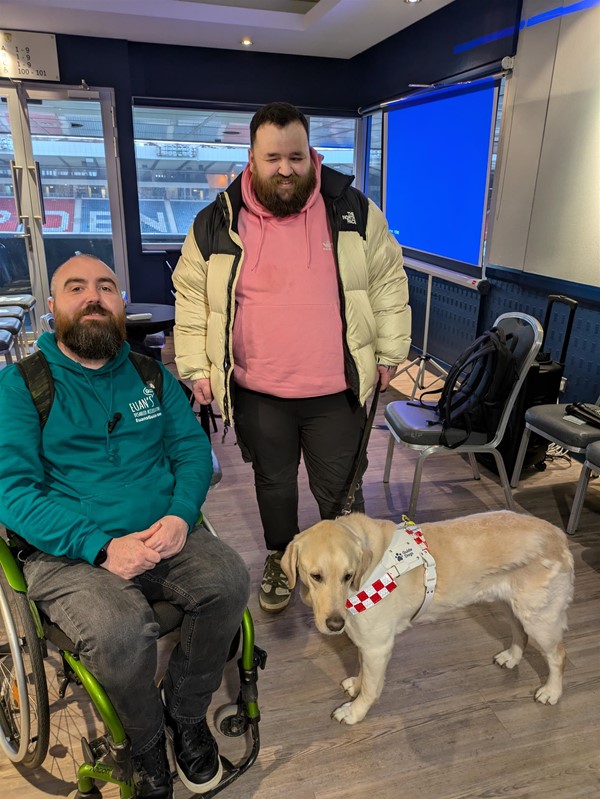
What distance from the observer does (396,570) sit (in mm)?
1478

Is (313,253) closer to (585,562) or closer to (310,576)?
(310,576)

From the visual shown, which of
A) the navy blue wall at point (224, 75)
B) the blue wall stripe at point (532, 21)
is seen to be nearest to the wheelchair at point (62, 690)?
the blue wall stripe at point (532, 21)

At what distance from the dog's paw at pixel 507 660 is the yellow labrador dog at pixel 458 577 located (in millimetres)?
166

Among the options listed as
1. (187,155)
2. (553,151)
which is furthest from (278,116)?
(187,155)

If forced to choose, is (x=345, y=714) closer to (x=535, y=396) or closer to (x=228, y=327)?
(x=228, y=327)

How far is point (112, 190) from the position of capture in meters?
5.54

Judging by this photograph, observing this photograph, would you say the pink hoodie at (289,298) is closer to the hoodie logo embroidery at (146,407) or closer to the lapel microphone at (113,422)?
the hoodie logo embroidery at (146,407)

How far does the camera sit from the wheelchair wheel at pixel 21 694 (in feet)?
4.06

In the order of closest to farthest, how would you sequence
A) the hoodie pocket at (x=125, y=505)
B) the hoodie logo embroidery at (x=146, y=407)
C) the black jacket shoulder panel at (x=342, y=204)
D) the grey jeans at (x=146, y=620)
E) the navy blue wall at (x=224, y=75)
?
the grey jeans at (x=146, y=620), the hoodie pocket at (x=125, y=505), the hoodie logo embroidery at (x=146, y=407), the black jacket shoulder panel at (x=342, y=204), the navy blue wall at (x=224, y=75)

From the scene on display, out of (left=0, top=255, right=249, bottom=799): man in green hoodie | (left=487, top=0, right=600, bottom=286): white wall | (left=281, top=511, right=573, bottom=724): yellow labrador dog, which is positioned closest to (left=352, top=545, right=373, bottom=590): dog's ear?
(left=281, top=511, right=573, bottom=724): yellow labrador dog

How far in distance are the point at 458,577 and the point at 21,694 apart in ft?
3.63

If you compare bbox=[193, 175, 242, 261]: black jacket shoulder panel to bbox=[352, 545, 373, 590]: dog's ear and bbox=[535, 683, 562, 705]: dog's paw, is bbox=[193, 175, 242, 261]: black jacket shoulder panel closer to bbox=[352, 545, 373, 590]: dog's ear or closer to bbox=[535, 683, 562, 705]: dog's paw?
bbox=[352, 545, 373, 590]: dog's ear

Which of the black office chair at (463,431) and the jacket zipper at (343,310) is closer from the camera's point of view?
the jacket zipper at (343,310)

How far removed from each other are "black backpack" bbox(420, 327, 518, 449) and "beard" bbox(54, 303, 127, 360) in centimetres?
149
